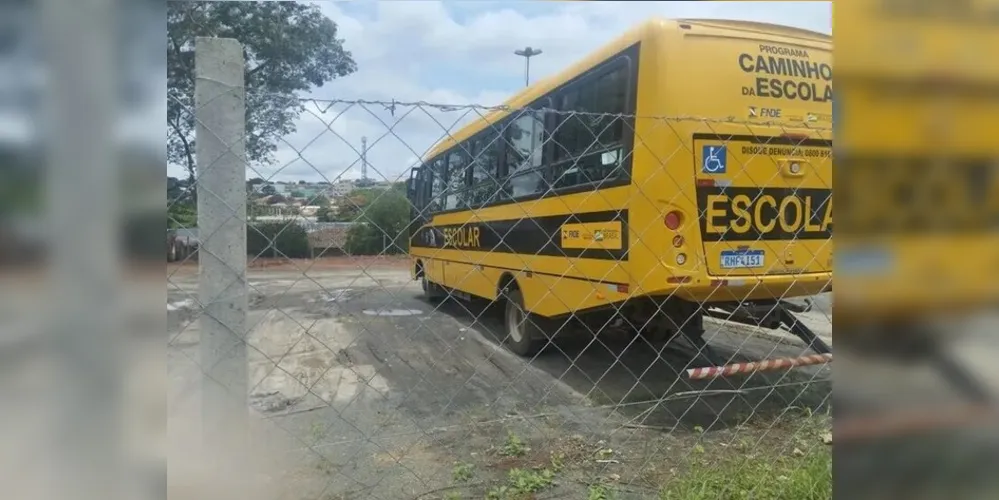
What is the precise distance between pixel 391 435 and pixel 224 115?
6.78ft

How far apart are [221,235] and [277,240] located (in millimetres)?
327

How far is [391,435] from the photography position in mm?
3170

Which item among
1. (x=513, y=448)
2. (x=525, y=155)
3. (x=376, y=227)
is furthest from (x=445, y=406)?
(x=525, y=155)

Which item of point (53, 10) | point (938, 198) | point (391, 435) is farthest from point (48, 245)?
Result: point (938, 198)

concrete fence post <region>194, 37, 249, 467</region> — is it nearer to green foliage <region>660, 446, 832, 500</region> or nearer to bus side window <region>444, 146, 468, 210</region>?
green foliage <region>660, 446, 832, 500</region>

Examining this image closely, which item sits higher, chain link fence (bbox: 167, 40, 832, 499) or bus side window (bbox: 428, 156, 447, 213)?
bus side window (bbox: 428, 156, 447, 213)

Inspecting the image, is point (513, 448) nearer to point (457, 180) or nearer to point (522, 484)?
point (522, 484)

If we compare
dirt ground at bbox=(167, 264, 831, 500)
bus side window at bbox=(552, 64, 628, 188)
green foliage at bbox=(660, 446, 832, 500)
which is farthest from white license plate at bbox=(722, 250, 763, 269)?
green foliage at bbox=(660, 446, 832, 500)

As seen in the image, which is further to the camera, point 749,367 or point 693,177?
point 693,177

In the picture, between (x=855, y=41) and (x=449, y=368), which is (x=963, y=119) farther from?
(x=449, y=368)

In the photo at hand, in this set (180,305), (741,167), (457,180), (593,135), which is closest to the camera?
(180,305)

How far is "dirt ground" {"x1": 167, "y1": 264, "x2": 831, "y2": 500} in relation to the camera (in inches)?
89.9

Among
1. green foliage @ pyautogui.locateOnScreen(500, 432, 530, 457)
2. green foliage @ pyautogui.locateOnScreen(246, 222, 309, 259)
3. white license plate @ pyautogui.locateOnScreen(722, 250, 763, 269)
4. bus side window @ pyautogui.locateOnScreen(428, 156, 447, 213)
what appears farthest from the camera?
bus side window @ pyautogui.locateOnScreen(428, 156, 447, 213)

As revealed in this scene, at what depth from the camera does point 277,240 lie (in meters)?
1.99
